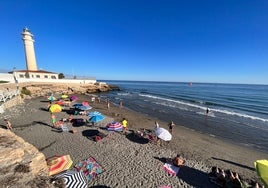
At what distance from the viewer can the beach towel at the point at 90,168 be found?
8.07 meters

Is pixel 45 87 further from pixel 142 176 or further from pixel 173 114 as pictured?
pixel 142 176

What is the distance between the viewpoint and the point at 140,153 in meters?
10.7

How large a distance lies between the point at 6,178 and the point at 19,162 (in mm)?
1035

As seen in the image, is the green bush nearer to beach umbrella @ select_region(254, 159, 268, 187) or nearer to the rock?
the rock

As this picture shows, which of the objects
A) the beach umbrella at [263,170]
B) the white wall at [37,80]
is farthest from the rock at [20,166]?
the white wall at [37,80]

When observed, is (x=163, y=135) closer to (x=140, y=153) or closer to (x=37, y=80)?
(x=140, y=153)

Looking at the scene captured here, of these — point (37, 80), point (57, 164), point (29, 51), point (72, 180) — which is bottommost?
point (57, 164)

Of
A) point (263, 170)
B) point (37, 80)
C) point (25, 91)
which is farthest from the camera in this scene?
point (37, 80)

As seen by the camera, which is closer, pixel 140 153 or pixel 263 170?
pixel 263 170

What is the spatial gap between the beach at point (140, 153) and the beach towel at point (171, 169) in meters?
0.21

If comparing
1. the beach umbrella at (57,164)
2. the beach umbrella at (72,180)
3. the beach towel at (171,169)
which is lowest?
the beach towel at (171,169)

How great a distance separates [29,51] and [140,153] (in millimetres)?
53917

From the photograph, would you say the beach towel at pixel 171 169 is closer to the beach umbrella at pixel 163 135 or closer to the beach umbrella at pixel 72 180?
the beach umbrella at pixel 163 135

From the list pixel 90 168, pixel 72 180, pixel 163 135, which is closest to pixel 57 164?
pixel 90 168
